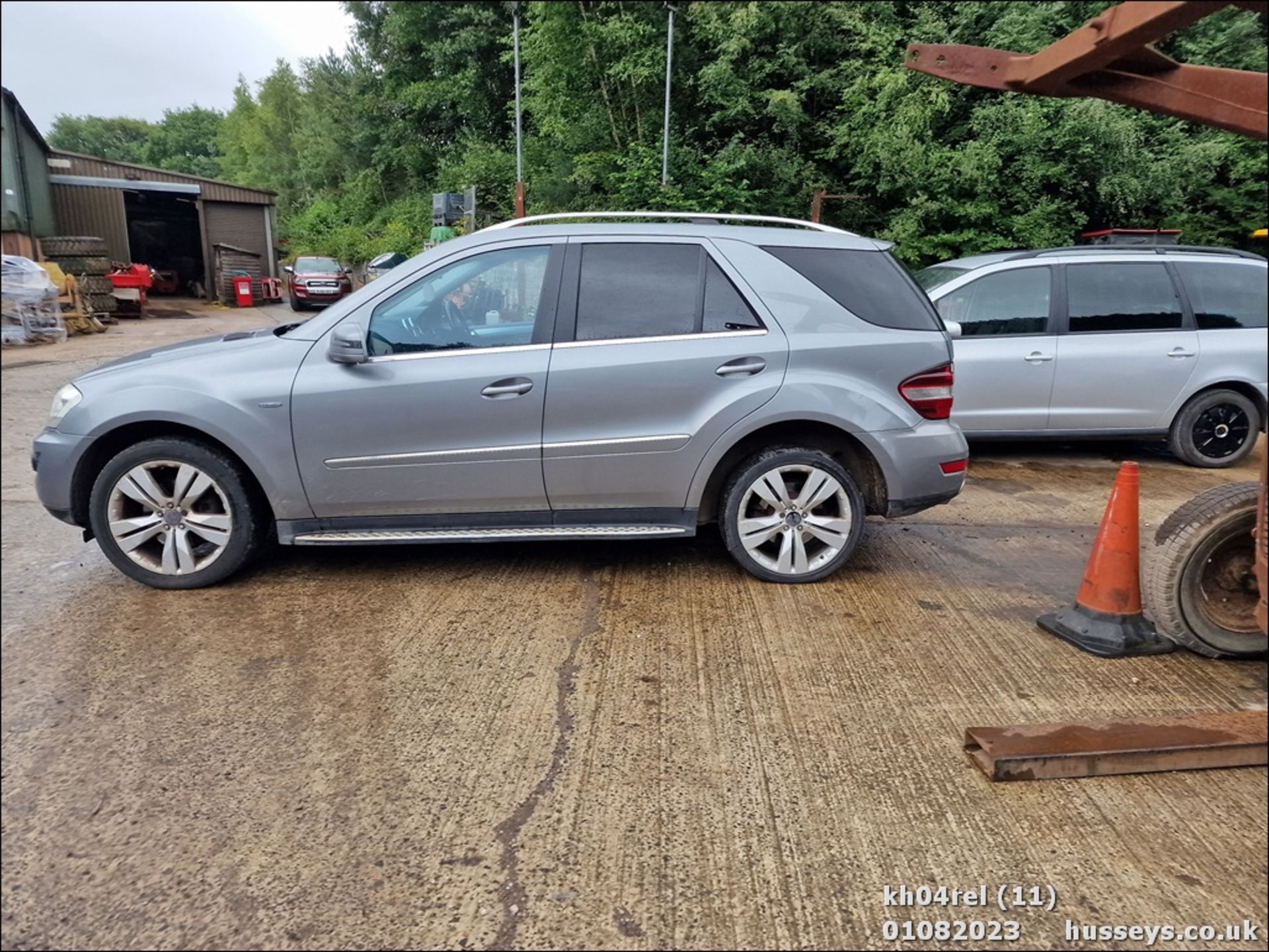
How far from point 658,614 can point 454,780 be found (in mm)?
A: 1572

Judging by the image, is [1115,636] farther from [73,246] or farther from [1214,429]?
[1214,429]

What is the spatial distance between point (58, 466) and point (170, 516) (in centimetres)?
53

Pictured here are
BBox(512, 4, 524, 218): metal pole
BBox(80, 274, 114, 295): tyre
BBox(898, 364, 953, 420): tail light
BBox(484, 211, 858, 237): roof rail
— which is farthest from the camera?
BBox(512, 4, 524, 218): metal pole

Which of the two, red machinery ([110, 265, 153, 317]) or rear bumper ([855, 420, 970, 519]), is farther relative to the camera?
rear bumper ([855, 420, 970, 519])

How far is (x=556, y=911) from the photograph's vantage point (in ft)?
7.49

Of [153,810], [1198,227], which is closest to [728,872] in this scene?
[153,810]

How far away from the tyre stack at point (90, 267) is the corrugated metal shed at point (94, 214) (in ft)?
0.13

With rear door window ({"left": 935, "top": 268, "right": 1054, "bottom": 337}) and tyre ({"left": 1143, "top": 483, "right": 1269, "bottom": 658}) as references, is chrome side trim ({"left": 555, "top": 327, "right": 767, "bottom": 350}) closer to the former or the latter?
tyre ({"left": 1143, "top": 483, "right": 1269, "bottom": 658})

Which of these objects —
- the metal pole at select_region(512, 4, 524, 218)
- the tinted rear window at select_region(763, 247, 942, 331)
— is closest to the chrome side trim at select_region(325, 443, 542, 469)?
the tinted rear window at select_region(763, 247, 942, 331)

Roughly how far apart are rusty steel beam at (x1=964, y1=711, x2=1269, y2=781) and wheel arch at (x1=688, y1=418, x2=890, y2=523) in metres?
1.73

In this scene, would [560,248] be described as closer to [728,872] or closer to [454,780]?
[454,780]

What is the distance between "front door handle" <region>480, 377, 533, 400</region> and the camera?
13.8ft

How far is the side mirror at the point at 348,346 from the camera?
4.10 m

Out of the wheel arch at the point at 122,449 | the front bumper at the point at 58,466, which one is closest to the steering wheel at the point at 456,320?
the wheel arch at the point at 122,449
